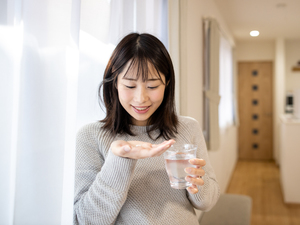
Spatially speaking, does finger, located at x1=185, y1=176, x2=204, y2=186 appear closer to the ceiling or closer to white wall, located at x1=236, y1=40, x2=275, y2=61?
the ceiling

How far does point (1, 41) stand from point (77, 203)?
0.52m

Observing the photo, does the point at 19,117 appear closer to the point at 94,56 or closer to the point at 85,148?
the point at 85,148

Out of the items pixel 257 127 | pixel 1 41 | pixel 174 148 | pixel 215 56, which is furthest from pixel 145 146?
pixel 257 127

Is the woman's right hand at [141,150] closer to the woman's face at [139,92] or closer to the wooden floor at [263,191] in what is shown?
the woman's face at [139,92]

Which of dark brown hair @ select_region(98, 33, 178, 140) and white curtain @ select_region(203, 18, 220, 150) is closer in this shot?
dark brown hair @ select_region(98, 33, 178, 140)

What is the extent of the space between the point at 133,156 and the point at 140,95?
223 mm

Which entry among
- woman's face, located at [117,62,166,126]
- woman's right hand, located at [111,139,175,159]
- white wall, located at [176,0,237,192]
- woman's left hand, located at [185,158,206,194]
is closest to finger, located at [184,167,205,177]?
woman's left hand, located at [185,158,206,194]

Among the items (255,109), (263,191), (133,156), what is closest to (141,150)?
(133,156)

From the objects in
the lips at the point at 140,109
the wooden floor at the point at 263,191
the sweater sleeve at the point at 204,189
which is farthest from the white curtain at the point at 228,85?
the lips at the point at 140,109

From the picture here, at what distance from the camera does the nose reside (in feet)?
3.09

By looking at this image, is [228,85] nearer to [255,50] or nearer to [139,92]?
[255,50]

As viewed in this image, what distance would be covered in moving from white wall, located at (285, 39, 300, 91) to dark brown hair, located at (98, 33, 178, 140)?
19.1 feet

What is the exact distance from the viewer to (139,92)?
95cm

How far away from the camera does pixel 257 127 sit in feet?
21.5
